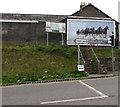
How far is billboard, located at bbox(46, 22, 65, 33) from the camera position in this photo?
67.8ft

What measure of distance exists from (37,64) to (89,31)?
37.7 feet

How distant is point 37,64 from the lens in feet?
44.3

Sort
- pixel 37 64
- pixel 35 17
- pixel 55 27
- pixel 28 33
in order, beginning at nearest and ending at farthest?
1. pixel 37 64
2. pixel 55 27
3. pixel 28 33
4. pixel 35 17

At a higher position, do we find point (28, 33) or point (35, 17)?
point (35, 17)

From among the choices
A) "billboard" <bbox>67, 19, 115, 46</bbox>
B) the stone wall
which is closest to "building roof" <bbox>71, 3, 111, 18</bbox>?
"billboard" <bbox>67, 19, 115, 46</bbox>

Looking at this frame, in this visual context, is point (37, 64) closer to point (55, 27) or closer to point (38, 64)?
point (38, 64)

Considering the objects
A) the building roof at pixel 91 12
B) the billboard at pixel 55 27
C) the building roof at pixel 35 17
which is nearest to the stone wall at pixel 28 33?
the billboard at pixel 55 27

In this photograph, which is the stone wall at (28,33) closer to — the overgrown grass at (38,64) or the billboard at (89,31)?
the billboard at (89,31)

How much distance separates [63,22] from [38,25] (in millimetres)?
3645

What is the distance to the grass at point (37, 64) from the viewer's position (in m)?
11.5

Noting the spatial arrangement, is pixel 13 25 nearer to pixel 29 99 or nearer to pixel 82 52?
pixel 82 52

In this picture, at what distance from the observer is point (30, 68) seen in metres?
12.8

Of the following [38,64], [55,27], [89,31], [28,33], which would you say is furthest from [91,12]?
[38,64]

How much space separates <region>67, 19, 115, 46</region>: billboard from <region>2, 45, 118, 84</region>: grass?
563cm
